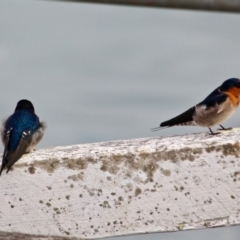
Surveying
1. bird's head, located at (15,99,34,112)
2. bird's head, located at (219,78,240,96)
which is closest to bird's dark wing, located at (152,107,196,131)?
bird's head, located at (219,78,240,96)

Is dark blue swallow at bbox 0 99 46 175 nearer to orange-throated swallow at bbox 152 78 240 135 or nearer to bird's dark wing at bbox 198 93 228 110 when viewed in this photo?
orange-throated swallow at bbox 152 78 240 135

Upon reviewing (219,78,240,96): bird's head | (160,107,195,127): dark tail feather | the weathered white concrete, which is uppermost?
the weathered white concrete

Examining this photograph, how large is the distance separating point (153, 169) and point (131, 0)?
1.22m

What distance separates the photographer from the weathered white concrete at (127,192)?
200cm

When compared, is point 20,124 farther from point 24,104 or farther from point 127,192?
point 127,192

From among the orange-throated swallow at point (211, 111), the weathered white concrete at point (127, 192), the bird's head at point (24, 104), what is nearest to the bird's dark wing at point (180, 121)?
the orange-throated swallow at point (211, 111)

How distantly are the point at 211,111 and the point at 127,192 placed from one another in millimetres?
3200

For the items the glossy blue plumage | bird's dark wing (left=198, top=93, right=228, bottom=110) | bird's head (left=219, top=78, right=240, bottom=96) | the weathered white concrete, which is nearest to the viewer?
the weathered white concrete

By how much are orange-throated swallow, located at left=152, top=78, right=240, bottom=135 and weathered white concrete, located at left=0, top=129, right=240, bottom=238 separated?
279 cm

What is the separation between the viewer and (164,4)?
872 mm

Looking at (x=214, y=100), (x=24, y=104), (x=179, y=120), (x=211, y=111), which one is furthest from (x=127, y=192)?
(x=24, y=104)

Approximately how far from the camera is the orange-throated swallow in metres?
4.94

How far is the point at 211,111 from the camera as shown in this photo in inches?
201

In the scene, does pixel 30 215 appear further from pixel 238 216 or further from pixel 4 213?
pixel 238 216
